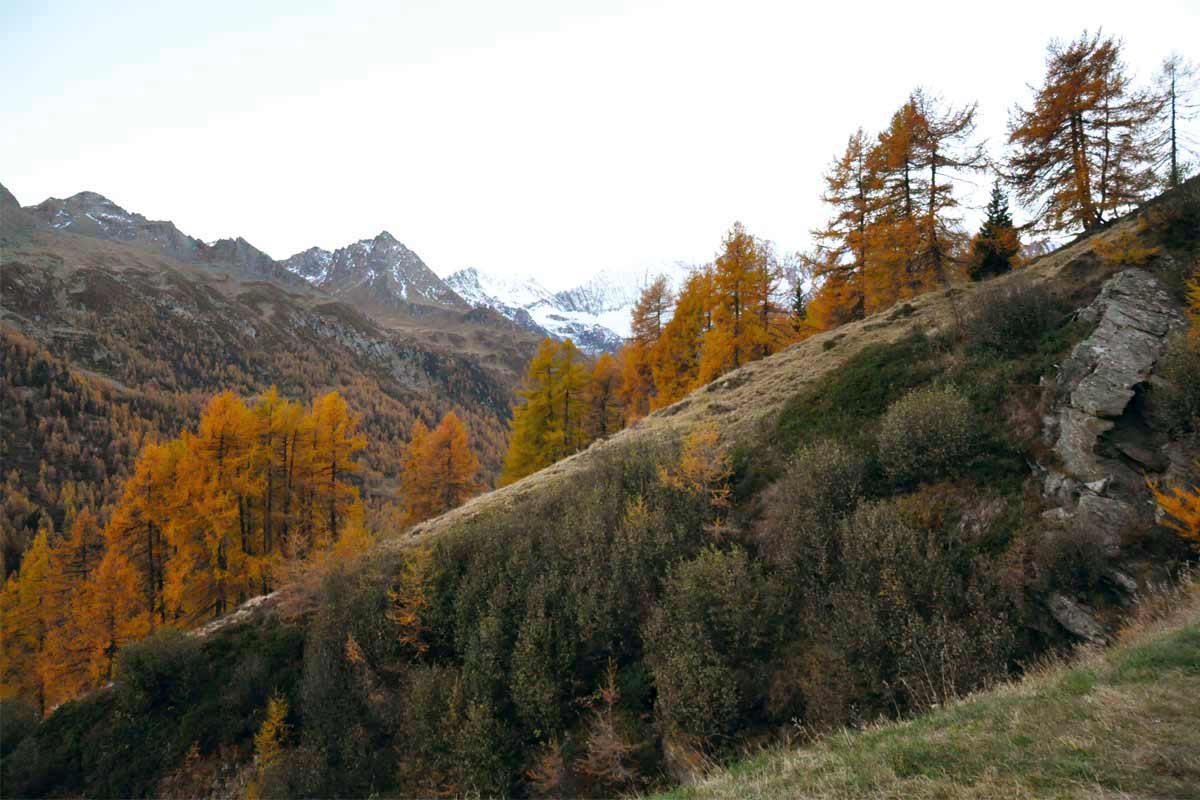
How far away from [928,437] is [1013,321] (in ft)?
22.7

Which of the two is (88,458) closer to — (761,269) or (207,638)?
(207,638)

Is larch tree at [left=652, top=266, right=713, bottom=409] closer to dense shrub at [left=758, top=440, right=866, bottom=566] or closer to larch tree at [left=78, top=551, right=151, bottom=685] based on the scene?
dense shrub at [left=758, top=440, right=866, bottom=566]

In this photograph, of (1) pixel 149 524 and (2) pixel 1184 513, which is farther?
(1) pixel 149 524

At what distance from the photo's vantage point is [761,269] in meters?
33.5

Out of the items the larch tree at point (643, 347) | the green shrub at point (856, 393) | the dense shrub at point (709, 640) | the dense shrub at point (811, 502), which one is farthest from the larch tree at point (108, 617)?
the green shrub at point (856, 393)

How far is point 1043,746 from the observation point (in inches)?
195

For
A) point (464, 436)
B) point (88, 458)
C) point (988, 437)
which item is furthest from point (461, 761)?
point (88, 458)

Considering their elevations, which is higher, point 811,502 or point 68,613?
point 811,502

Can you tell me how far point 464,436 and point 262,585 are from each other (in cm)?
1587

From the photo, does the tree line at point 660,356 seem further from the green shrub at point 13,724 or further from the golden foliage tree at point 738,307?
the green shrub at point 13,724

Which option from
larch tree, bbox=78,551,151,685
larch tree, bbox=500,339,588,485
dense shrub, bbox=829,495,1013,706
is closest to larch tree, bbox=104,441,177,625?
larch tree, bbox=78,551,151,685

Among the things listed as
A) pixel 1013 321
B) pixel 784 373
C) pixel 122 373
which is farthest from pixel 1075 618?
pixel 122 373

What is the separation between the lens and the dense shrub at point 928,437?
13.4 metres

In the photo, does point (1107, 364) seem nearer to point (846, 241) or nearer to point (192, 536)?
point (846, 241)
